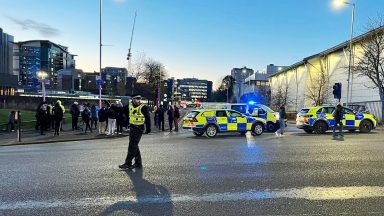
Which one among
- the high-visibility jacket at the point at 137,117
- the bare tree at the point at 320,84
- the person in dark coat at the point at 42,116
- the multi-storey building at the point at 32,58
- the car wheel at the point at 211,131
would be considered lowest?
the car wheel at the point at 211,131

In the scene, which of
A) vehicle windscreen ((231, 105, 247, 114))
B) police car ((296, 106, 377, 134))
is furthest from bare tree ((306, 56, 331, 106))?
police car ((296, 106, 377, 134))

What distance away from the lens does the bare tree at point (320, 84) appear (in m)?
60.0

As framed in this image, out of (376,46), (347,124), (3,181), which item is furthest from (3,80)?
(3,181)

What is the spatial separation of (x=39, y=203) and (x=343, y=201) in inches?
181

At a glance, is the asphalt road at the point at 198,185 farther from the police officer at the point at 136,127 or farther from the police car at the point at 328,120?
the police car at the point at 328,120

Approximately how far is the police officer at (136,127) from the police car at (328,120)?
543 inches

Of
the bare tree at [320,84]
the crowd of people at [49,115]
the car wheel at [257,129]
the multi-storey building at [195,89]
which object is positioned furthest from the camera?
the multi-storey building at [195,89]

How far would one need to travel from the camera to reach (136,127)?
31.7ft

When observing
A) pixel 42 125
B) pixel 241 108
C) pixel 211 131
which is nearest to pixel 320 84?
pixel 241 108

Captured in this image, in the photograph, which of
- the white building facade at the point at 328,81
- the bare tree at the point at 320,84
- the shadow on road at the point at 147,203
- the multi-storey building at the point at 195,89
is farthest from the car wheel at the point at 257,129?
the multi-storey building at the point at 195,89

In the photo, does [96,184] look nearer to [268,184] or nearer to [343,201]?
[268,184]

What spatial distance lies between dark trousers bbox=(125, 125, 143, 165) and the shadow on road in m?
1.74

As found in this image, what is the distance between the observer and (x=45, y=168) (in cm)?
945

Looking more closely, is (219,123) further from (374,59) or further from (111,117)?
(374,59)
